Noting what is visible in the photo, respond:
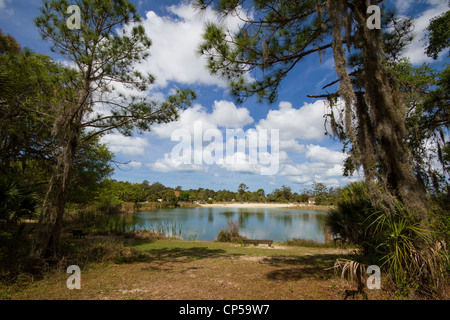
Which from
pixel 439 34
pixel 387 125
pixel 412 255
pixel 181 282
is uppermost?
pixel 439 34

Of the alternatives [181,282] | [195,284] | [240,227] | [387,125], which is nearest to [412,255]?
[387,125]

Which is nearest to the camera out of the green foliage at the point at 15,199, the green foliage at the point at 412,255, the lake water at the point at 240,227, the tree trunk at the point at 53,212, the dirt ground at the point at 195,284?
the green foliage at the point at 412,255

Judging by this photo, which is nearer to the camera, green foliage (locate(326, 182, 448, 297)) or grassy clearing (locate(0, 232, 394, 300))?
green foliage (locate(326, 182, 448, 297))

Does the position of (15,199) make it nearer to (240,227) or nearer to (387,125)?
(387,125)

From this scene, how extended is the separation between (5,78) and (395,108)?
1051 cm

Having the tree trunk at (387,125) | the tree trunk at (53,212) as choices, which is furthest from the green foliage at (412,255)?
the tree trunk at (53,212)

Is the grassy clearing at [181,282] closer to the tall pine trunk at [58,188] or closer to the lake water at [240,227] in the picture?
the tall pine trunk at [58,188]

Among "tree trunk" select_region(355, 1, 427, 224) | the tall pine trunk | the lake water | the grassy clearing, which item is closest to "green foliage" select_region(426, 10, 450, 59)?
"tree trunk" select_region(355, 1, 427, 224)

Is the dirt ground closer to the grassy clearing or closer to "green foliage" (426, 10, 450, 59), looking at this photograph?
the grassy clearing

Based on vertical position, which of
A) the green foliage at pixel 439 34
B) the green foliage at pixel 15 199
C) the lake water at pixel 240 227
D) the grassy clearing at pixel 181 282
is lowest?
the lake water at pixel 240 227

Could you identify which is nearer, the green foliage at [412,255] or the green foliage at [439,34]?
the green foliage at [412,255]

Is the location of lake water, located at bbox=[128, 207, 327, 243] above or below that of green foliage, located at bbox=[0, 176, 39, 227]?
below

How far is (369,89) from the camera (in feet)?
13.7

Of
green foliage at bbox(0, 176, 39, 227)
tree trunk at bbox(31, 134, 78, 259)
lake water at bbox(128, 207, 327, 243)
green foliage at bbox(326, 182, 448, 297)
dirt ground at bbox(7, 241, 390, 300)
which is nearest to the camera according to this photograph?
green foliage at bbox(326, 182, 448, 297)
